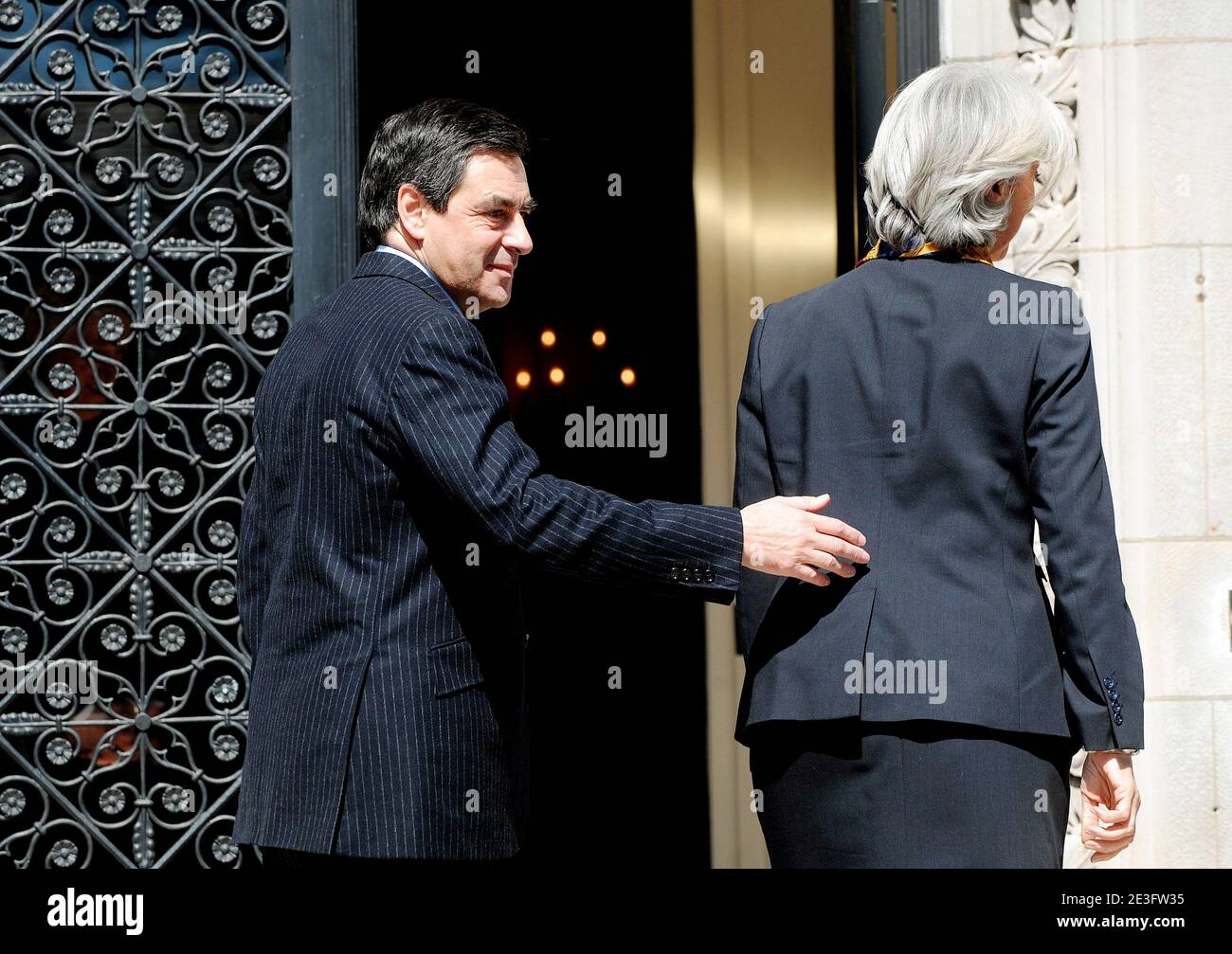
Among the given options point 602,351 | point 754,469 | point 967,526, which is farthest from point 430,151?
point 602,351

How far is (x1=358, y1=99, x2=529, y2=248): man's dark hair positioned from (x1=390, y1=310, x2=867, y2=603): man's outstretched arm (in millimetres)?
370

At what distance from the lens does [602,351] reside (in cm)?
555

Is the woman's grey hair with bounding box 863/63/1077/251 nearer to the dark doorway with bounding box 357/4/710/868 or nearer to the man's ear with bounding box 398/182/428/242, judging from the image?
the man's ear with bounding box 398/182/428/242

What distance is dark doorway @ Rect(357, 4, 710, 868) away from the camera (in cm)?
533

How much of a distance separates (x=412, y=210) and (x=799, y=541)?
1.00m

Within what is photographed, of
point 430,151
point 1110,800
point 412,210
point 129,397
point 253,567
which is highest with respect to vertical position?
point 430,151

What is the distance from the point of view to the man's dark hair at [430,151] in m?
2.73

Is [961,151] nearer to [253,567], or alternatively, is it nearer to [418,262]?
[418,262]

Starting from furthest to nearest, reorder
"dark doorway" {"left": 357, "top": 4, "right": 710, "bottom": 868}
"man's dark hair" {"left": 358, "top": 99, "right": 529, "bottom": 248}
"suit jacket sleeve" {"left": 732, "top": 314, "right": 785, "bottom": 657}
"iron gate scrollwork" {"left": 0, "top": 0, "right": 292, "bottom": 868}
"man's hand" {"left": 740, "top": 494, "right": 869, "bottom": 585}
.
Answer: "dark doorway" {"left": 357, "top": 4, "right": 710, "bottom": 868} → "iron gate scrollwork" {"left": 0, "top": 0, "right": 292, "bottom": 868} → "man's dark hair" {"left": 358, "top": 99, "right": 529, "bottom": 248} → "suit jacket sleeve" {"left": 732, "top": 314, "right": 785, "bottom": 657} → "man's hand" {"left": 740, "top": 494, "right": 869, "bottom": 585}

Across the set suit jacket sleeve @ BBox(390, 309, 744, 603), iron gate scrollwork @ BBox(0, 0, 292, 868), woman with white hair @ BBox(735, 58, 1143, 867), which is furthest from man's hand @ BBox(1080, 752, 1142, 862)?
iron gate scrollwork @ BBox(0, 0, 292, 868)

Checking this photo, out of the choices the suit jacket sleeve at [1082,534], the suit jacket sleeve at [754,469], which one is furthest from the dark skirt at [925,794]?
the suit jacket sleeve at [754,469]

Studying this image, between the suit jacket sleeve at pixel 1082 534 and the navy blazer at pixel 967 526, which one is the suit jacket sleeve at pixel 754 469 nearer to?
the navy blazer at pixel 967 526

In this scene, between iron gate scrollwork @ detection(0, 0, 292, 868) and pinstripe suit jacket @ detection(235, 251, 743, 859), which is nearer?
pinstripe suit jacket @ detection(235, 251, 743, 859)
